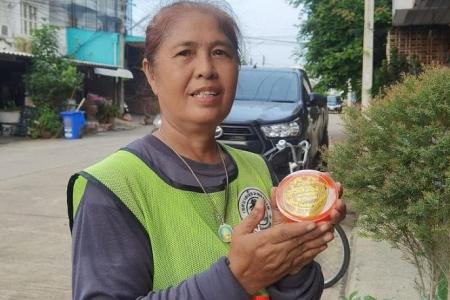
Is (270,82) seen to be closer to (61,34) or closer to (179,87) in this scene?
(179,87)

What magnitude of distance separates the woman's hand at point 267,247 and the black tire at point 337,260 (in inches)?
142

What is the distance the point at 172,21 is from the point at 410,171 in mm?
1929

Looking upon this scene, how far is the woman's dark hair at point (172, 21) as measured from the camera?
1351 millimetres

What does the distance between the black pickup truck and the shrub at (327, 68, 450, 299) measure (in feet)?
8.94

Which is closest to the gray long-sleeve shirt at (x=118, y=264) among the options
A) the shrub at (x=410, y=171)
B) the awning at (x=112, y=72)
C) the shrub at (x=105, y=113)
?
the shrub at (x=410, y=171)

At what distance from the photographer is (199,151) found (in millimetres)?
1423

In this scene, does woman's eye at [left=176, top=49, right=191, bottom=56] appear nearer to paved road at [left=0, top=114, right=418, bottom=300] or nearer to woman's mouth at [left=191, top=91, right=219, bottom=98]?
woman's mouth at [left=191, top=91, right=219, bottom=98]

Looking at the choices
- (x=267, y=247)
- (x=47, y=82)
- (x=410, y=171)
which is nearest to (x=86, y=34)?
(x=47, y=82)

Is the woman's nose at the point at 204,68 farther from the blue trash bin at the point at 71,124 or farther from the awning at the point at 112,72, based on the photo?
the awning at the point at 112,72

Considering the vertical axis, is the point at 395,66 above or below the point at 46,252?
above

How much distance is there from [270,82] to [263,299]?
710 cm

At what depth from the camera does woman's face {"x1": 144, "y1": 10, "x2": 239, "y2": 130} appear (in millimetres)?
1301

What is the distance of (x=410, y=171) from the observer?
2875mm

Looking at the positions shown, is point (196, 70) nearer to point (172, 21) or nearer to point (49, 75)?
point (172, 21)
